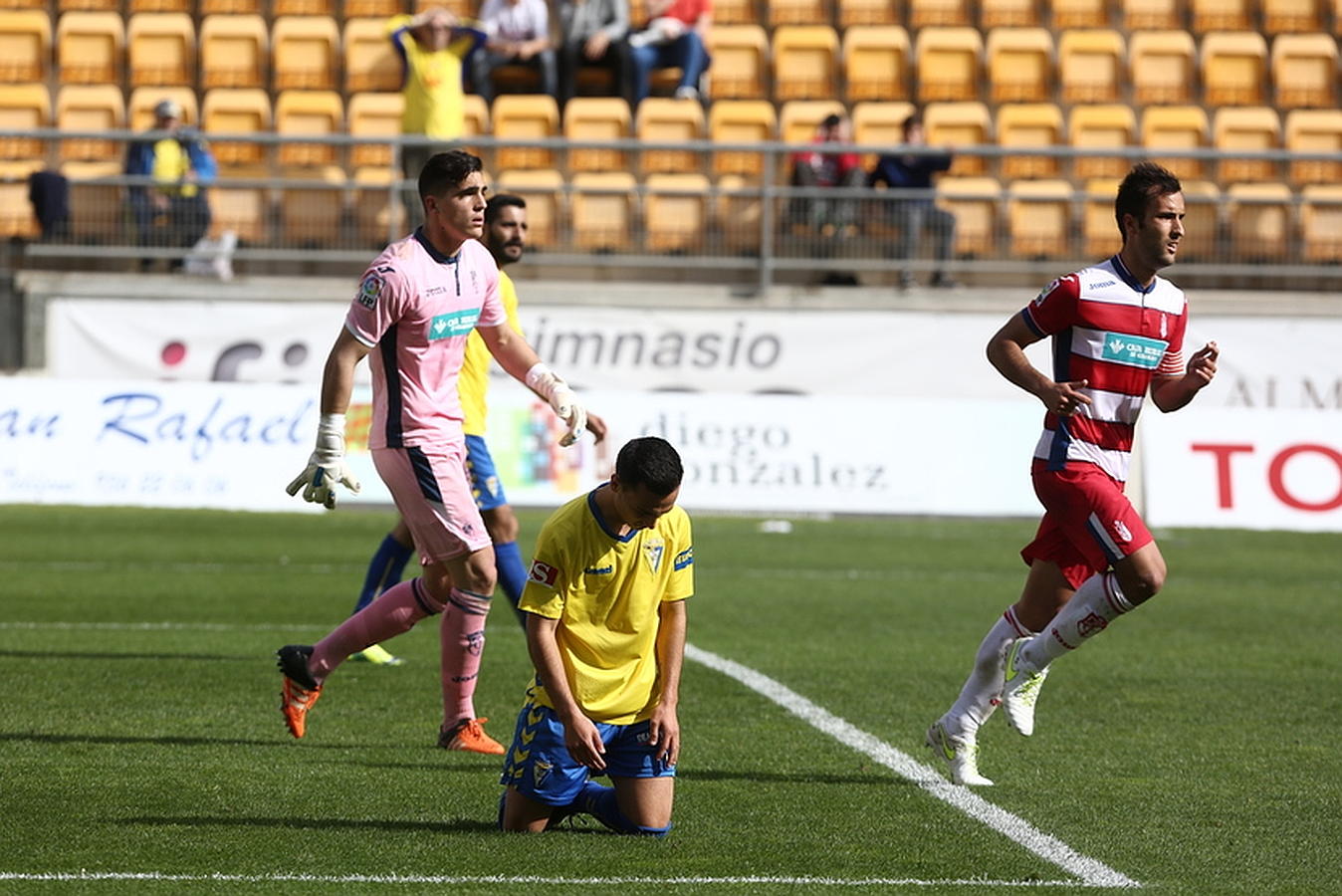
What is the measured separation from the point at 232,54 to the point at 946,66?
8.14m

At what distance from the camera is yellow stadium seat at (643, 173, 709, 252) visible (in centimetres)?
2028

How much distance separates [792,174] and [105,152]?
726 cm

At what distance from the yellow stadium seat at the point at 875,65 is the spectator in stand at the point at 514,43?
3.52m

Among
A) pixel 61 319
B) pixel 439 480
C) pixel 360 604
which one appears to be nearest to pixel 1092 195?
pixel 61 319

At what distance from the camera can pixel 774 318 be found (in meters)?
19.5

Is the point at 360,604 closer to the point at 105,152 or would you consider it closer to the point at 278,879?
the point at 278,879

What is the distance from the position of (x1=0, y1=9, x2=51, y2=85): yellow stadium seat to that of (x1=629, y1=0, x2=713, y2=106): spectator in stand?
6.72 metres

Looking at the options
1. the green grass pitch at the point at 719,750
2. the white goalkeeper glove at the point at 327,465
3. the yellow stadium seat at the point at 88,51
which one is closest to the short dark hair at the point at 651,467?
the green grass pitch at the point at 719,750

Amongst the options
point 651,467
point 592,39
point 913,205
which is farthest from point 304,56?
point 651,467

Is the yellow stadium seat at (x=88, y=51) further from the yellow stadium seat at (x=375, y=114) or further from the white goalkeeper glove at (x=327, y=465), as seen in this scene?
the white goalkeeper glove at (x=327, y=465)

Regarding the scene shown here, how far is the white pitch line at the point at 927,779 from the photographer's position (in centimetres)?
552

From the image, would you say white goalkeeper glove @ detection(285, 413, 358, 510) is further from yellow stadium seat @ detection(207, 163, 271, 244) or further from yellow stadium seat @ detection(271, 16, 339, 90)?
yellow stadium seat @ detection(271, 16, 339, 90)

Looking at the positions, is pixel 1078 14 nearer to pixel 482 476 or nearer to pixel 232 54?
pixel 232 54

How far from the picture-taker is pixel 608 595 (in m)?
5.74
